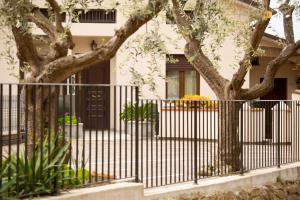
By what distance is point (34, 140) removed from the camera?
27.3ft

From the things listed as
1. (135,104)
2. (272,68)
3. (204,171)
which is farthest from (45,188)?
(272,68)

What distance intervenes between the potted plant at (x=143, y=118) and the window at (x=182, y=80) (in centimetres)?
1513

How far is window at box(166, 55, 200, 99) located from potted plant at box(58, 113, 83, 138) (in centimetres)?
1681

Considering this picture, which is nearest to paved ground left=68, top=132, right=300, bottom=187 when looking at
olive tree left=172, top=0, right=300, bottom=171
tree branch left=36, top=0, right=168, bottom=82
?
olive tree left=172, top=0, right=300, bottom=171

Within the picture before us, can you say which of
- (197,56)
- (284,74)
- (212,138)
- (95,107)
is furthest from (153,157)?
(284,74)

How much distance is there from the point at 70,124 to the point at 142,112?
5.01 feet

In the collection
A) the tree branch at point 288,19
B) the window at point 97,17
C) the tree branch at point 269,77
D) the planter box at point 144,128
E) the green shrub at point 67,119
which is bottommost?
the planter box at point 144,128

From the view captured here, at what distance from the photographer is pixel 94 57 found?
10.3 m

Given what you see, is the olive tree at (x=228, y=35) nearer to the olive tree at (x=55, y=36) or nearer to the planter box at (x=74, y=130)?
the olive tree at (x=55, y=36)

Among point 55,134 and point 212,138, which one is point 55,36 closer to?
point 55,134

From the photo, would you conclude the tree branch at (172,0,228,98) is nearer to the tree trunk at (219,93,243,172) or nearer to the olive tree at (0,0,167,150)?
the tree trunk at (219,93,243,172)

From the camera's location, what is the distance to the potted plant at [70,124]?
883 centimetres

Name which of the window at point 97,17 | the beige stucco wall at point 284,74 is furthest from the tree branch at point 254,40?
the beige stucco wall at point 284,74

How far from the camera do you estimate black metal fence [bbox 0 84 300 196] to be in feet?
27.7
